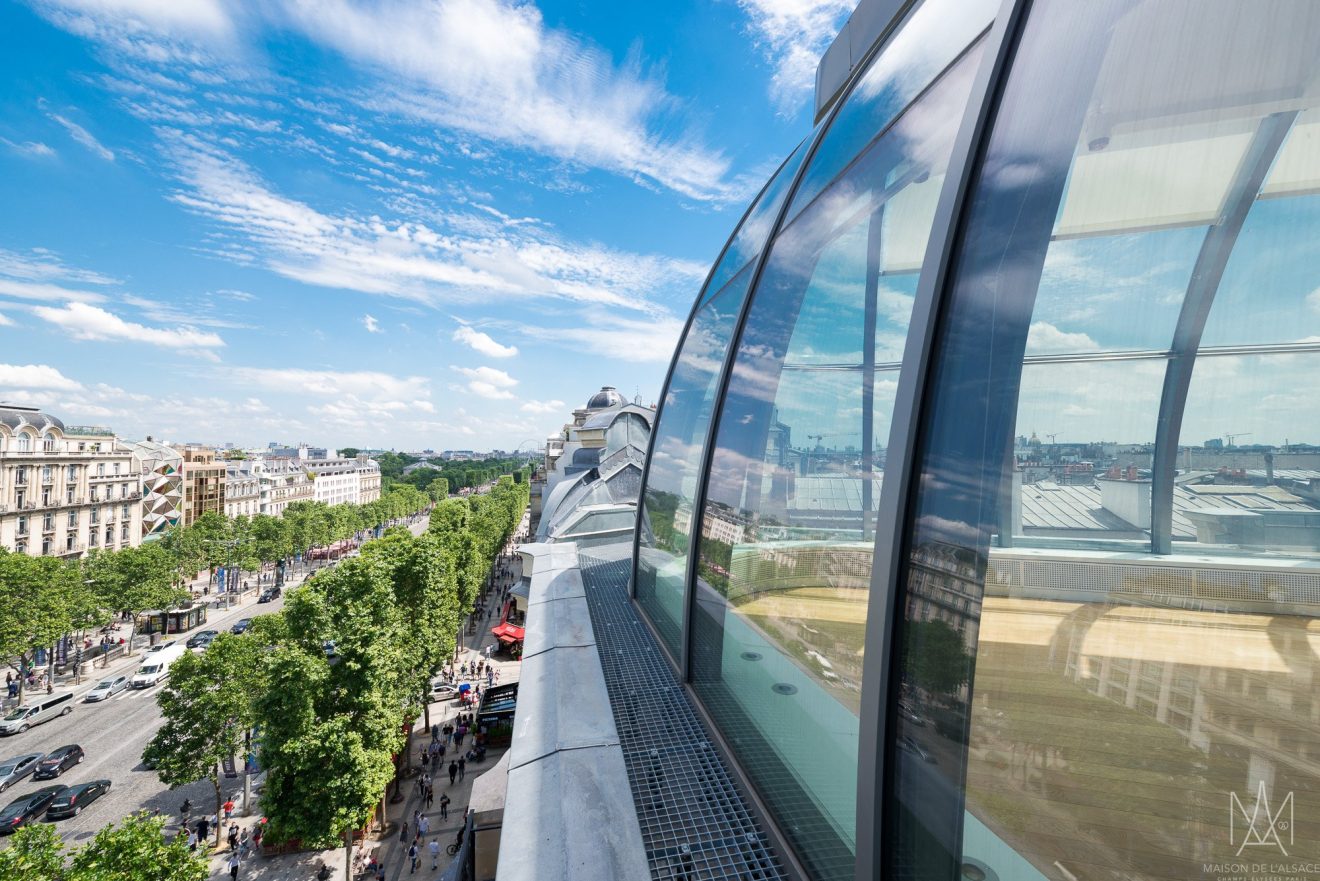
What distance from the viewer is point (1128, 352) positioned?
2.33 metres

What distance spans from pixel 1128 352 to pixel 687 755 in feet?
17.2

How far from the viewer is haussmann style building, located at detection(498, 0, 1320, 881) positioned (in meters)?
1.89

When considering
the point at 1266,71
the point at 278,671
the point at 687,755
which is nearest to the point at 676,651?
the point at 687,755

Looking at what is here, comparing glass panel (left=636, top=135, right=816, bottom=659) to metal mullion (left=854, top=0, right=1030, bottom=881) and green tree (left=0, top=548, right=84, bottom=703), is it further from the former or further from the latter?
green tree (left=0, top=548, right=84, bottom=703)

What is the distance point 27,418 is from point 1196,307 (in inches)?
2749

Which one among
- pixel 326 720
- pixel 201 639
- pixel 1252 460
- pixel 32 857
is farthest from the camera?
pixel 201 639

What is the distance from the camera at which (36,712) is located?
27859 millimetres

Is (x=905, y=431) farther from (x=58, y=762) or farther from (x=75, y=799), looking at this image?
(x=58, y=762)

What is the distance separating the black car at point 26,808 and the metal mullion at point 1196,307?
29707 millimetres

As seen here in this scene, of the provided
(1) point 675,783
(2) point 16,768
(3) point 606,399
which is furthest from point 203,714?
(3) point 606,399

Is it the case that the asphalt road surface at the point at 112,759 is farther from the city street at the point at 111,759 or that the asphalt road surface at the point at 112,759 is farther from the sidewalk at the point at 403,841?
the sidewalk at the point at 403,841

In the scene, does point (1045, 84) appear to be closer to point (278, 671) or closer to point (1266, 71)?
point (1266, 71)

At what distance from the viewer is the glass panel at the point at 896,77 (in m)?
3.63

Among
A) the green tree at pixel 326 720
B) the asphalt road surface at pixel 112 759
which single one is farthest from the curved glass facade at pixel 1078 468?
the asphalt road surface at pixel 112 759
